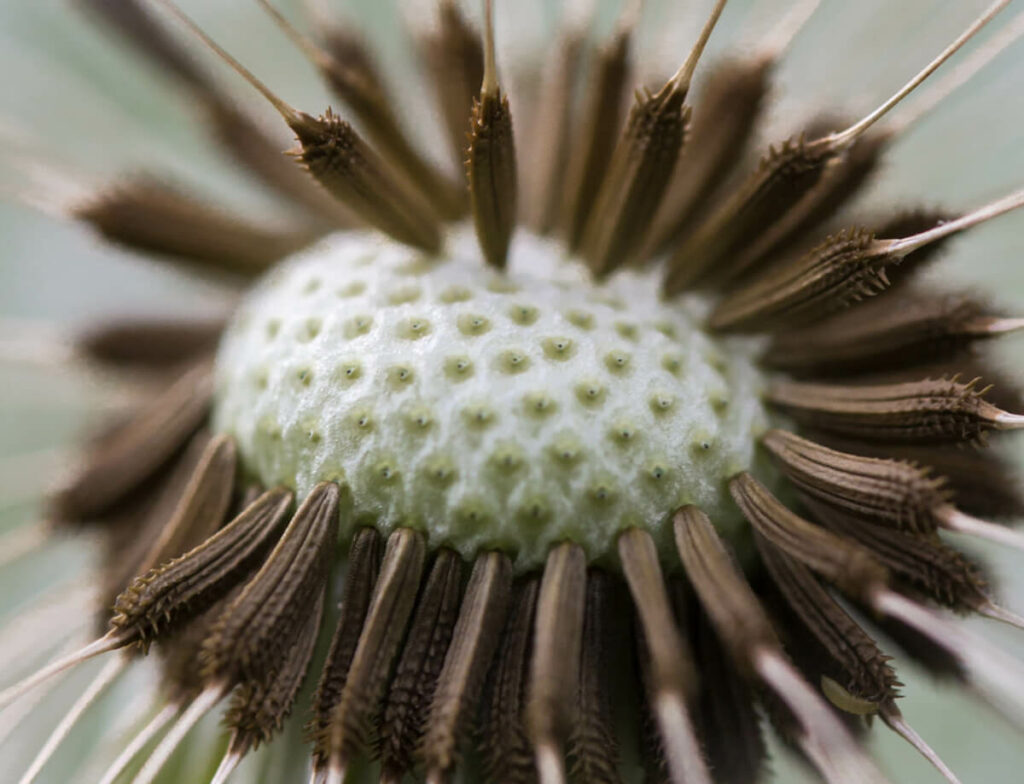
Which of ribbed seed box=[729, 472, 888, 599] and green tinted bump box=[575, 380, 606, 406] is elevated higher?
green tinted bump box=[575, 380, 606, 406]

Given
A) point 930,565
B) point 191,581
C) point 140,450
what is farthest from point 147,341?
point 930,565

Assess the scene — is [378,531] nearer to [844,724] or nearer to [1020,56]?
[844,724]

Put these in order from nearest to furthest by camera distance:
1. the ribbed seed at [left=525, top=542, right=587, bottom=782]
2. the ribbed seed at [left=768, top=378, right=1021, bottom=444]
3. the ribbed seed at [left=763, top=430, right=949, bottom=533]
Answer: the ribbed seed at [left=525, top=542, right=587, bottom=782] < the ribbed seed at [left=763, top=430, right=949, bottom=533] < the ribbed seed at [left=768, top=378, right=1021, bottom=444]

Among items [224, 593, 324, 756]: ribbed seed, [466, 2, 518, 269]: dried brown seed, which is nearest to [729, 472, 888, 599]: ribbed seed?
[466, 2, 518, 269]: dried brown seed

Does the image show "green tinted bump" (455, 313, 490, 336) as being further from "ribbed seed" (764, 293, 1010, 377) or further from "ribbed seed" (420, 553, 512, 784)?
"ribbed seed" (764, 293, 1010, 377)

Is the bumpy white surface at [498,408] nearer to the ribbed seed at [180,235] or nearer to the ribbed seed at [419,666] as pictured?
the ribbed seed at [419,666]

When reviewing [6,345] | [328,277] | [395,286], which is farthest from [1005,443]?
[6,345]
